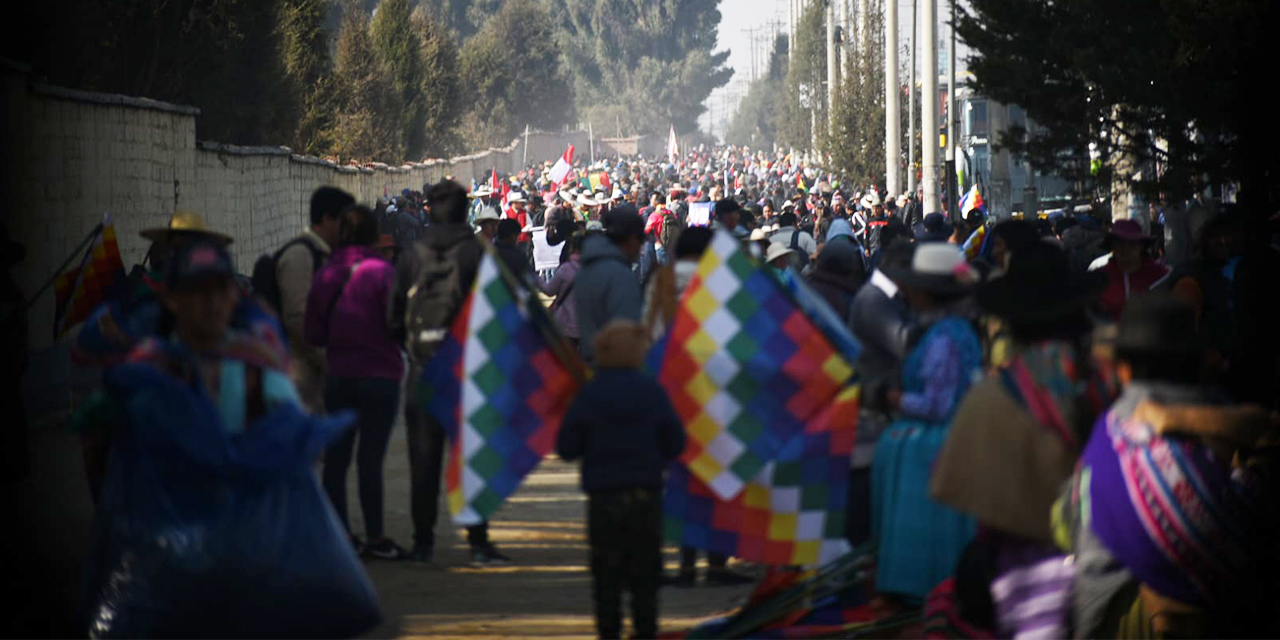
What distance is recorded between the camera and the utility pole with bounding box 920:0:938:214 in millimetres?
27766

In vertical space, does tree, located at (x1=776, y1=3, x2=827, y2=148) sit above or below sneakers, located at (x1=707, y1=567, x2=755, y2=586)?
above

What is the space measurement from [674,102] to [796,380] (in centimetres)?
16595

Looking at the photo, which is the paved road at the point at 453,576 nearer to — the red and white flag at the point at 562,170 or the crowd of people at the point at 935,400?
the crowd of people at the point at 935,400

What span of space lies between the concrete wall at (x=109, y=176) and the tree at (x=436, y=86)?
1206 inches

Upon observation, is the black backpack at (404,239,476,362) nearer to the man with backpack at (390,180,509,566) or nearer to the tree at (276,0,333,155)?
the man with backpack at (390,180,509,566)

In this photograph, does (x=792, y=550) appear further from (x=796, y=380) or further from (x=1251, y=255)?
(x=1251, y=255)

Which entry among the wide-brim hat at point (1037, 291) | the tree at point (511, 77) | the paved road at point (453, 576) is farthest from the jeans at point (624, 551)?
the tree at point (511, 77)

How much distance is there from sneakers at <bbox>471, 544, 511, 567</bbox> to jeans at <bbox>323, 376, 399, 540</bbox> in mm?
573

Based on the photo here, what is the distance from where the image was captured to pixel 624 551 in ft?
21.4

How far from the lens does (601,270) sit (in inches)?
367

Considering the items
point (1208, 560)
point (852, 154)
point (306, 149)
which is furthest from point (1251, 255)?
point (852, 154)

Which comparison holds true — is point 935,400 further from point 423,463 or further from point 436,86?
point 436,86

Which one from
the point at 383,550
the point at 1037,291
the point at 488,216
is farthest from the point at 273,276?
the point at 1037,291

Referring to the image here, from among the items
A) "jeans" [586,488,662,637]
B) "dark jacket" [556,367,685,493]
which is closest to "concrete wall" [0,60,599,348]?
"dark jacket" [556,367,685,493]
